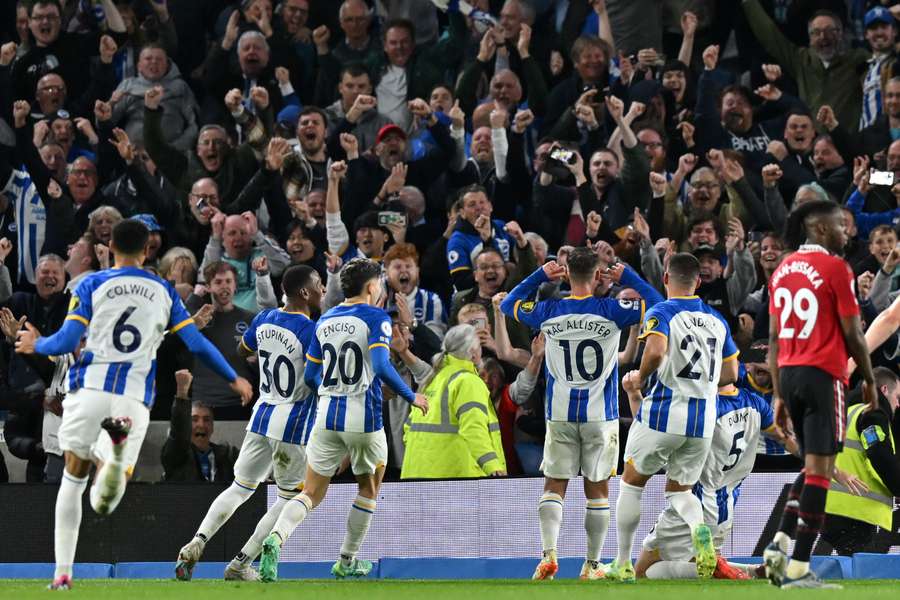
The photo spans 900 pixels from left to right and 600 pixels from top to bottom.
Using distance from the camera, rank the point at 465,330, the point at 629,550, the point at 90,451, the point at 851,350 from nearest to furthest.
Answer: the point at 851,350, the point at 90,451, the point at 629,550, the point at 465,330

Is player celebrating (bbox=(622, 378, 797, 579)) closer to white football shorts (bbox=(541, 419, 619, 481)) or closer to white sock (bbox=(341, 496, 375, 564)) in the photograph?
white football shorts (bbox=(541, 419, 619, 481))

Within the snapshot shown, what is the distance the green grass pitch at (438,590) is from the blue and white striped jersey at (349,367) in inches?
46.5

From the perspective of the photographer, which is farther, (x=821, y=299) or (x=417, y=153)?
(x=417, y=153)

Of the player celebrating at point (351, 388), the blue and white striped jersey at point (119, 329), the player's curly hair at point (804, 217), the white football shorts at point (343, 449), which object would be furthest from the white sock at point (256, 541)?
the player's curly hair at point (804, 217)

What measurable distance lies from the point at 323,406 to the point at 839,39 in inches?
344

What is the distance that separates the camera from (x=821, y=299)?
8352 millimetres

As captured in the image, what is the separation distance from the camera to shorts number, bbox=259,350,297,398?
11.2 meters

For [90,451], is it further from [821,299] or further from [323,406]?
[821,299]

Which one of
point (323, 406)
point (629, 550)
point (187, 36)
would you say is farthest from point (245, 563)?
point (187, 36)

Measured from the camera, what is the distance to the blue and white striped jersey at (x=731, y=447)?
10992mm

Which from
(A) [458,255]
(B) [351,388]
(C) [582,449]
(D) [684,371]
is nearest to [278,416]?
(B) [351,388]

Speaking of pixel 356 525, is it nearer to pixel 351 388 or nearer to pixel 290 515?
pixel 290 515

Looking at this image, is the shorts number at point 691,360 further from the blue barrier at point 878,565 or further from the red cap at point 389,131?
the red cap at point 389,131

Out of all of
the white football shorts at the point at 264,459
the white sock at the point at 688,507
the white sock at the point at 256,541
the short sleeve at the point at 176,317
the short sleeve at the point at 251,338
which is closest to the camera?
the short sleeve at the point at 176,317
